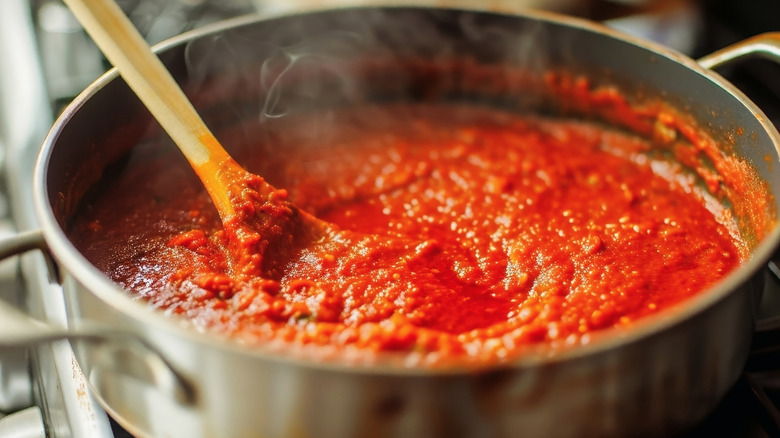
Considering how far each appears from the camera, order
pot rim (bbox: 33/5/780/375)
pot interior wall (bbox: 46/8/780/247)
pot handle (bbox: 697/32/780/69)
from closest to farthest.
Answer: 1. pot rim (bbox: 33/5/780/375)
2. pot handle (bbox: 697/32/780/69)
3. pot interior wall (bbox: 46/8/780/247)

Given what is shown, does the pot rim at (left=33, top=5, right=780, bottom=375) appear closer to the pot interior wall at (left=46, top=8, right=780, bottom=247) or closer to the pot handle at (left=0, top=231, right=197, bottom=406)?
the pot handle at (left=0, top=231, right=197, bottom=406)

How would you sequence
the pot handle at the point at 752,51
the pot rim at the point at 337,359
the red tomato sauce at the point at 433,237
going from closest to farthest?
the pot rim at the point at 337,359
the red tomato sauce at the point at 433,237
the pot handle at the point at 752,51

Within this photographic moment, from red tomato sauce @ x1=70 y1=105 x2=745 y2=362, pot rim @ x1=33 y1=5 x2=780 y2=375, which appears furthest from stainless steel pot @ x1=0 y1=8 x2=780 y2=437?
red tomato sauce @ x1=70 y1=105 x2=745 y2=362

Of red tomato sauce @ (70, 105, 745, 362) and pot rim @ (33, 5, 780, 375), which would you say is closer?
pot rim @ (33, 5, 780, 375)

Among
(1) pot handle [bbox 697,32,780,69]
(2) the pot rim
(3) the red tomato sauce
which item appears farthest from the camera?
(1) pot handle [bbox 697,32,780,69]

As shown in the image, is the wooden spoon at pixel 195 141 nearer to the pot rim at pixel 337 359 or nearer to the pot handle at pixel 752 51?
the pot rim at pixel 337 359

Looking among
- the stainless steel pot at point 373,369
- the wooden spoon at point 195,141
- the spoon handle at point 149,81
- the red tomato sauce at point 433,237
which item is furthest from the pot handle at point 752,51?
the spoon handle at point 149,81

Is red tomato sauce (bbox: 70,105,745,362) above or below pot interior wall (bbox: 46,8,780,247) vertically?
below
